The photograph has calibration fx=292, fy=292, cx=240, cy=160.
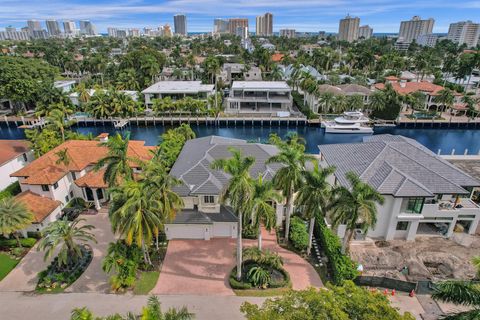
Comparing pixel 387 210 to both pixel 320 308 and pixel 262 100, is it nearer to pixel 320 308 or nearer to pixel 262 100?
pixel 320 308

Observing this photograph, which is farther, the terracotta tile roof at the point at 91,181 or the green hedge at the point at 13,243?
the terracotta tile roof at the point at 91,181

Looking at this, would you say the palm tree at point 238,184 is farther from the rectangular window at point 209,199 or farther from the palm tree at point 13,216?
the palm tree at point 13,216

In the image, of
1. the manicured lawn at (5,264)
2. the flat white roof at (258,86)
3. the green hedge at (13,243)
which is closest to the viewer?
the manicured lawn at (5,264)

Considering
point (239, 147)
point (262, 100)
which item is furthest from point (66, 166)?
point (262, 100)

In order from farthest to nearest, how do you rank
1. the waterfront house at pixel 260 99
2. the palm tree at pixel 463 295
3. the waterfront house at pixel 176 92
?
the waterfront house at pixel 176 92 → the waterfront house at pixel 260 99 → the palm tree at pixel 463 295

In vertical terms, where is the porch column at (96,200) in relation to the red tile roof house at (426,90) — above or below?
below

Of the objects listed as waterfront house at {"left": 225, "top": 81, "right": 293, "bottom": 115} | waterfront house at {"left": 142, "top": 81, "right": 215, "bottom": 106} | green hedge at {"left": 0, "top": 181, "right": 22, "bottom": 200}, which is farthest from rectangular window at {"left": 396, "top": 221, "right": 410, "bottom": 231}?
waterfront house at {"left": 142, "top": 81, "right": 215, "bottom": 106}

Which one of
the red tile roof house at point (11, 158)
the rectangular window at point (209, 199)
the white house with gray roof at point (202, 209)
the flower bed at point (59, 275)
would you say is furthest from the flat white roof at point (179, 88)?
the flower bed at point (59, 275)
